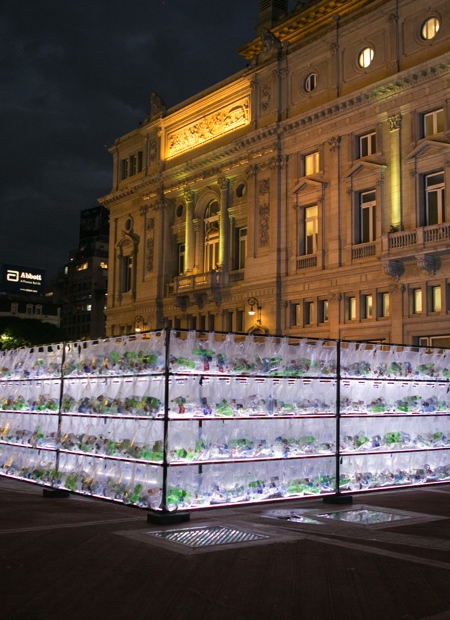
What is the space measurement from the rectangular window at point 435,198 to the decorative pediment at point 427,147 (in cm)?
110

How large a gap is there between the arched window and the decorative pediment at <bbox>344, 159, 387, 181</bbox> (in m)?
11.5

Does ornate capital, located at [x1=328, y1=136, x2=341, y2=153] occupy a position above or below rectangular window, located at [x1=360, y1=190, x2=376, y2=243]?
above

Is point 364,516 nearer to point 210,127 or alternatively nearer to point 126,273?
point 210,127

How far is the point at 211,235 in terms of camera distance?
47.2 meters

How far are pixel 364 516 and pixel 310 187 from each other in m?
28.0

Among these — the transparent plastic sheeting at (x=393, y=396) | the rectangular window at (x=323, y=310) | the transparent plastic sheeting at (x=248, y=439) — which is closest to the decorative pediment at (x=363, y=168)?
the rectangular window at (x=323, y=310)

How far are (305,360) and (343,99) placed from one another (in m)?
25.2

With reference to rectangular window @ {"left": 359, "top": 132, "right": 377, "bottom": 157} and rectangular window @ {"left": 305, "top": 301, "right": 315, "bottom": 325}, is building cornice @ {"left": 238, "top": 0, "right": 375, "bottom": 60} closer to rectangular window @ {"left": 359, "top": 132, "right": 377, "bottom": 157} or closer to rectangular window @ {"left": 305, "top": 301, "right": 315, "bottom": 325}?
rectangular window @ {"left": 359, "top": 132, "right": 377, "bottom": 157}

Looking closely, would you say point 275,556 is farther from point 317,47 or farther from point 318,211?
point 317,47

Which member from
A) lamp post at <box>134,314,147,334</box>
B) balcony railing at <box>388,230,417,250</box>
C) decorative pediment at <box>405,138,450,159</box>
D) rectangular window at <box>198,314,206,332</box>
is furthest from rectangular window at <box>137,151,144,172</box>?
balcony railing at <box>388,230,417,250</box>

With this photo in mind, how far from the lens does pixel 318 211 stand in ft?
129

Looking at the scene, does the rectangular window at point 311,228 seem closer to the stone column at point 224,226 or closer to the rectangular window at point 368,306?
the rectangular window at point 368,306

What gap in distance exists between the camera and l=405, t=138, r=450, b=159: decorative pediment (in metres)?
32.9

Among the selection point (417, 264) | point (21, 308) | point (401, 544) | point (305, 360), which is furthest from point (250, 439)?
point (21, 308)
